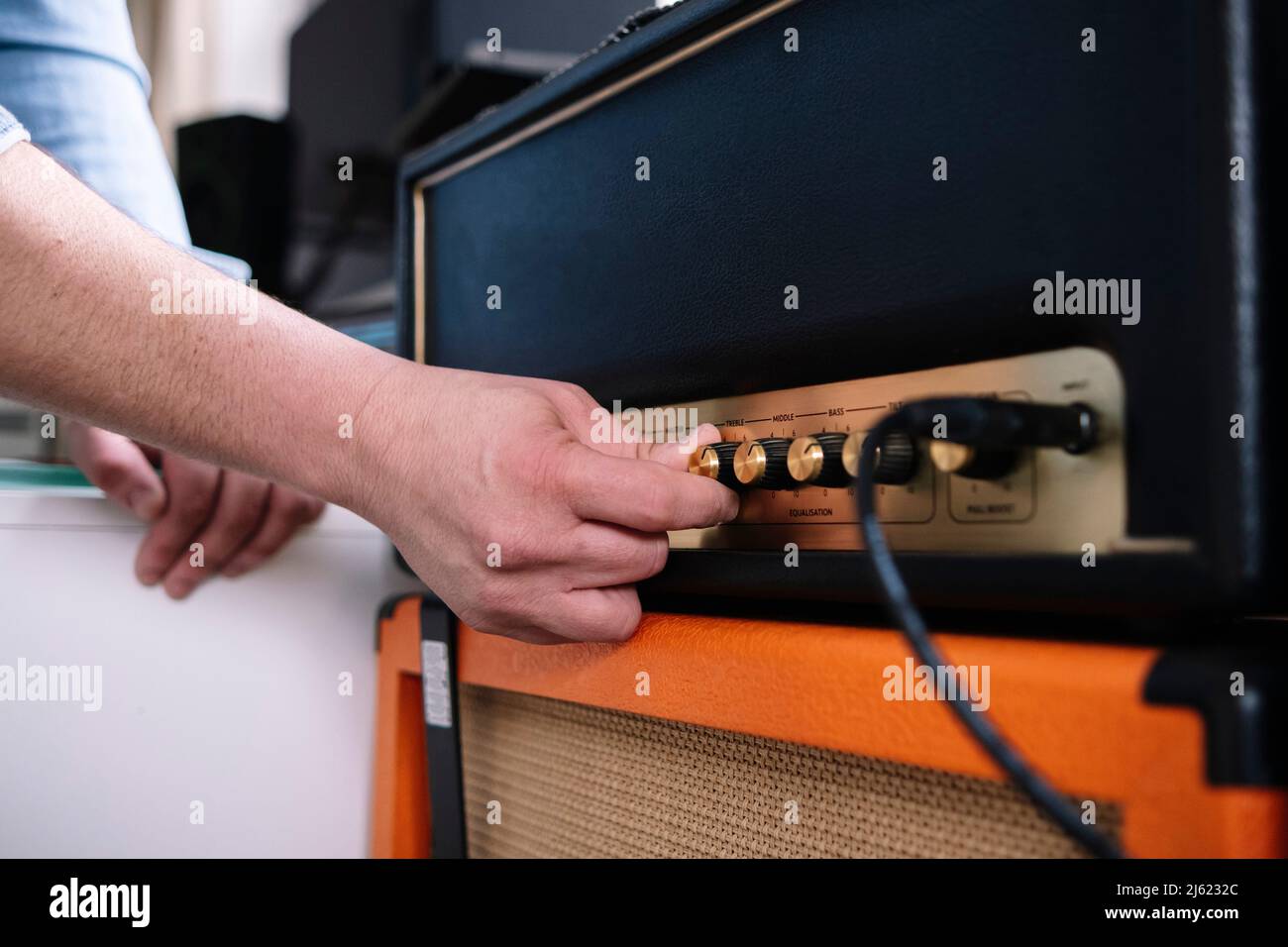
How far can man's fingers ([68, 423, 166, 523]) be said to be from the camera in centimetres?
66

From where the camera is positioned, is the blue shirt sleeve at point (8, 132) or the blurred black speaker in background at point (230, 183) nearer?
the blue shirt sleeve at point (8, 132)

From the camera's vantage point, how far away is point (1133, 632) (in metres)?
0.34

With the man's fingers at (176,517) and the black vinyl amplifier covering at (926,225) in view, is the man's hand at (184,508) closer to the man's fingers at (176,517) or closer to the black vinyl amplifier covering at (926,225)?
the man's fingers at (176,517)

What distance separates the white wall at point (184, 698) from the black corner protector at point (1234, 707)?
0.57m

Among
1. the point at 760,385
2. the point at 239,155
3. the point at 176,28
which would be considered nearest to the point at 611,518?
the point at 760,385

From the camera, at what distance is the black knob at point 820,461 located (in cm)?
41

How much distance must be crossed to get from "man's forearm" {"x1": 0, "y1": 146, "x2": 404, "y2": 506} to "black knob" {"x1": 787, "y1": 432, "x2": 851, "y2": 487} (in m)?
0.20

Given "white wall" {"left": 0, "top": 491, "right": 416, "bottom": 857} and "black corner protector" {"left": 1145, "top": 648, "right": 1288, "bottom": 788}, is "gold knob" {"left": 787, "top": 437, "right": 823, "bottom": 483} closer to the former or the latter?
"black corner protector" {"left": 1145, "top": 648, "right": 1288, "bottom": 788}

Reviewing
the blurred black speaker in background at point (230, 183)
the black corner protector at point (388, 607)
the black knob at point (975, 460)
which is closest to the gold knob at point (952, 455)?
the black knob at point (975, 460)

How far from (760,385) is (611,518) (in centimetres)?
10

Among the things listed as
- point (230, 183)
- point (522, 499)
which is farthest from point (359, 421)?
point (230, 183)

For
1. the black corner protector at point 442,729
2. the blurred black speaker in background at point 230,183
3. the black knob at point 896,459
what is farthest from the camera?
the blurred black speaker in background at point 230,183

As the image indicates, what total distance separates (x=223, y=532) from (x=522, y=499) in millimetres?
327

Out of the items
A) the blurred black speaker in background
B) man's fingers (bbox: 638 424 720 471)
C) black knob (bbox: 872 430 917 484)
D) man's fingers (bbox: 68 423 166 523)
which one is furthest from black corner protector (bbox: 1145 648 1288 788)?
the blurred black speaker in background
